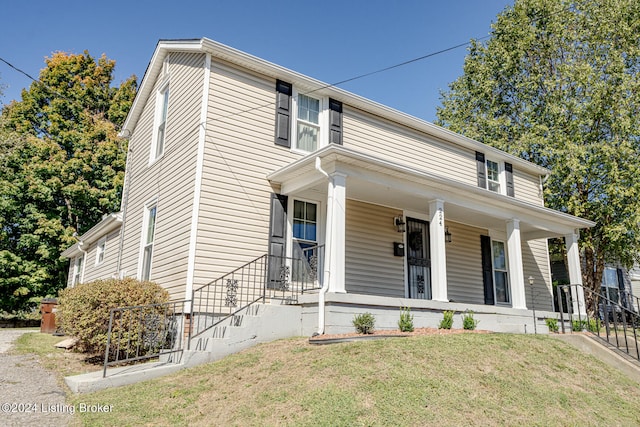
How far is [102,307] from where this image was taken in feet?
25.2

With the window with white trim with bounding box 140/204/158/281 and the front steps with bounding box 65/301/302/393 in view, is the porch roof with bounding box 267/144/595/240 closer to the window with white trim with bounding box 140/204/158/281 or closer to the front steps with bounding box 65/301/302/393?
the front steps with bounding box 65/301/302/393

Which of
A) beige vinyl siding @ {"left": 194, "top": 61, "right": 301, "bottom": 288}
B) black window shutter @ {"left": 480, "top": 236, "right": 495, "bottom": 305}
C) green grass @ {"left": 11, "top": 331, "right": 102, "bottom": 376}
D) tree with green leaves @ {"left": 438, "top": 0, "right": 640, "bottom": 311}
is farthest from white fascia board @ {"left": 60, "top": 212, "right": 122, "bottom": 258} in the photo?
tree with green leaves @ {"left": 438, "top": 0, "right": 640, "bottom": 311}

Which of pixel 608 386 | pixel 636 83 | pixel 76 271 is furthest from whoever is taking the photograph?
pixel 76 271

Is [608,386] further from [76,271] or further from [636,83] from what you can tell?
[76,271]

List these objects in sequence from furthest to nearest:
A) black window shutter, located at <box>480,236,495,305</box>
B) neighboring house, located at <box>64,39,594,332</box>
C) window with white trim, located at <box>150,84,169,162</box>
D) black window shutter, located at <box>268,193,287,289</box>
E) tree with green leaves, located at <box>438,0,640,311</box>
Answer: tree with green leaves, located at <box>438,0,640,311</box>, black window shutter, located at <box>480,236,495,305</box>, window with white trim, located at <box>150,84,169,162</box>, black window shutter, located at <box>268,193,287,289</box>, neighboring house, located at <box>64,39,594,332</box>

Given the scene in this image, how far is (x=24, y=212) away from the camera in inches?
826

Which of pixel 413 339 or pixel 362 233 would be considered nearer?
pixel 413 339

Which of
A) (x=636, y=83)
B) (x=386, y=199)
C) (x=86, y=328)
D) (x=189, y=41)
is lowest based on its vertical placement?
(x=86, y=328)

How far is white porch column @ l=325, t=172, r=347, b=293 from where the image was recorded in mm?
7801

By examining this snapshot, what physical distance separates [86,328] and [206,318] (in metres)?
1.92

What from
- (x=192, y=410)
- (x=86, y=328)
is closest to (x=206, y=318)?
(x=86, y=328)

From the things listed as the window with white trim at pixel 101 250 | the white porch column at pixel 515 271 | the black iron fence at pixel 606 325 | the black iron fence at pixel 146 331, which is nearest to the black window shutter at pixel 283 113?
the black iron fence at pixel 146 331

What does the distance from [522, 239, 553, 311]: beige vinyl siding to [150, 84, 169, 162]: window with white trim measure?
1113cm

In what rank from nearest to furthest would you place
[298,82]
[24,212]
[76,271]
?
[298,82]
[76,271]
[24,212]
